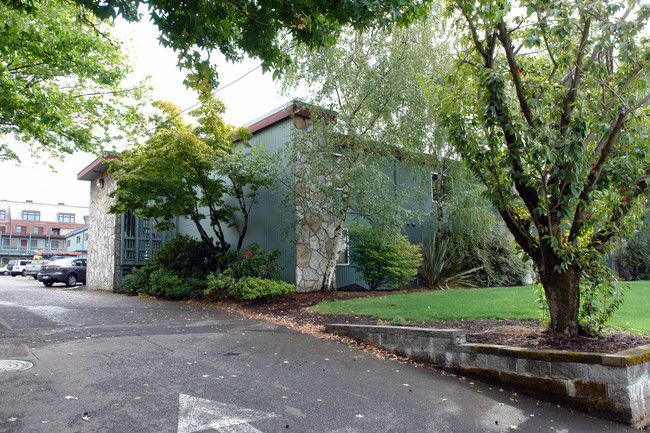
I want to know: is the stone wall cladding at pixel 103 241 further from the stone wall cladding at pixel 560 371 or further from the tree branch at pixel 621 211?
the tree branch at pixel 621 211

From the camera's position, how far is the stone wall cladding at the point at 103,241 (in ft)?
53.6

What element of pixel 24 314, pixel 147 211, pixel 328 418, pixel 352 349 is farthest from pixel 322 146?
pixel 328 418

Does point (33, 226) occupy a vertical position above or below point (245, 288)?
above

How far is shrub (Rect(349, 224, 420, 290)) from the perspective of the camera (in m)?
12.9

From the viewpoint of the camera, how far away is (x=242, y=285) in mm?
11164

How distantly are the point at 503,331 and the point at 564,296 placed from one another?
3.60 feet

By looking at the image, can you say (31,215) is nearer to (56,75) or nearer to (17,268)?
(17,268)

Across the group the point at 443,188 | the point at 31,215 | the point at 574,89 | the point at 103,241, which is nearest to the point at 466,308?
the point at 574,89

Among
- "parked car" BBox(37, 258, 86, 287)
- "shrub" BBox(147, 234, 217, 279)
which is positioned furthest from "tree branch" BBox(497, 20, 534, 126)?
"parked car" BBox(37, 258, 86, 287)

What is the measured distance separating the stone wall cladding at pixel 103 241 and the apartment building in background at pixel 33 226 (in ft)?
165

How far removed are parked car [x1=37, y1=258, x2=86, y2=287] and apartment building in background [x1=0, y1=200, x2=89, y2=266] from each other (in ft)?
153

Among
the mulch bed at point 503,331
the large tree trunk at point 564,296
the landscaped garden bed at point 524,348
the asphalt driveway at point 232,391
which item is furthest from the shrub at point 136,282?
the large tree trunk at point 564,296

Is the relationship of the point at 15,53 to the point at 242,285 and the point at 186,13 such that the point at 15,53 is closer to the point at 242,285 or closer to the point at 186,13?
the point at 242,285

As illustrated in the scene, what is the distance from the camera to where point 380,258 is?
12.8m
